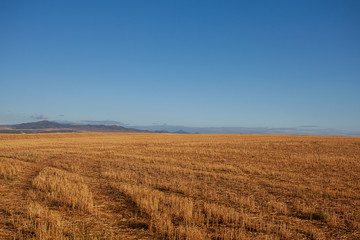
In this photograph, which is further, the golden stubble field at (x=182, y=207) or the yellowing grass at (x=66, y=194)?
the yellowing grass at (x=66, y=194)

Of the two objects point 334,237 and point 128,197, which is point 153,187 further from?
point 334,237

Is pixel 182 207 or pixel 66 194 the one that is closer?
pixel 182 207

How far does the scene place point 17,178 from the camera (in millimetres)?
14117

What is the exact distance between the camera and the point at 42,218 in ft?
24.9

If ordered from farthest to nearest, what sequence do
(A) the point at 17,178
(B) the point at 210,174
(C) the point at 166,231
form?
(B) the point at 210,174
(A) the point at 17,178
(C) the point at 166,231

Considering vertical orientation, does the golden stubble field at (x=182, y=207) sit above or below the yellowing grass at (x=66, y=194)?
below

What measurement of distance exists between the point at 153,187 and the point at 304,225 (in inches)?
287

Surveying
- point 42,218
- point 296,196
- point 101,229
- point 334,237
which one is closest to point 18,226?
point 42,218

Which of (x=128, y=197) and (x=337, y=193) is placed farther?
(x=337, y=193)

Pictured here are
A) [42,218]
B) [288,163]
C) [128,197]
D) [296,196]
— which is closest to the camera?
[42,218]

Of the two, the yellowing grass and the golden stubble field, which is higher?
the yellowing grass

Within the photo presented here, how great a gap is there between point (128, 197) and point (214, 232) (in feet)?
15.8

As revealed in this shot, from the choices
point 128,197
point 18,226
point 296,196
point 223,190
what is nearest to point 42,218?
point 18,226

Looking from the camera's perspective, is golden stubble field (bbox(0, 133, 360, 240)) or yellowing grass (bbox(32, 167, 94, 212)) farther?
yellowing grass (bbox(32, 167, 94, 212))
